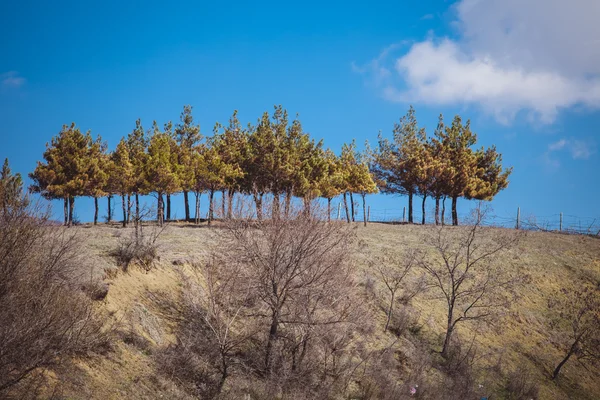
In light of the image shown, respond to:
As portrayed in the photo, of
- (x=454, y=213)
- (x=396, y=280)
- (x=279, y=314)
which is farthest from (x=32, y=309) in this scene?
(x=454, y=213)

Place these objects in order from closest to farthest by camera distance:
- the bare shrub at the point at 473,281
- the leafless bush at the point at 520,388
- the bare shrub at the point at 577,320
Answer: the leafless bush at the point at 520,388 → the bare shrub at the point at 473,281 → the bare shrub at the point at 577,320

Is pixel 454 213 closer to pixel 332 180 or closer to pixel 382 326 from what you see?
pixel 332 180

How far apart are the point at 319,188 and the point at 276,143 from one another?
21.2 feet

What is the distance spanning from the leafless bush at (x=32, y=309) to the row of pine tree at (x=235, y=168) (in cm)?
1979

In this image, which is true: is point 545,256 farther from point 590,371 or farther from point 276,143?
point 276,143

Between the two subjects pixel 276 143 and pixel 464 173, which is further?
pixel 464 173

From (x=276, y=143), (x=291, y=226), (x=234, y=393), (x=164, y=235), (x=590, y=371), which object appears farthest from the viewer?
(x=276, y=143)

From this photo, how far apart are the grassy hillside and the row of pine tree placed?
28.1 feet

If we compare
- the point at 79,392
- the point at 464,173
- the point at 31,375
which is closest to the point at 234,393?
the point at 79,392

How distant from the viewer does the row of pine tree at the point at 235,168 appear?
1687 inches

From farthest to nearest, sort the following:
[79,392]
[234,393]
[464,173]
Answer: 1. [464,173]
2. [234,393]
3. [79,392]

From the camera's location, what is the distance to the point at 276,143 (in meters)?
43.6

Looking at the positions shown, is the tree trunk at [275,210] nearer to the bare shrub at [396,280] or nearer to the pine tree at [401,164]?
the bare shrub at [396,280]

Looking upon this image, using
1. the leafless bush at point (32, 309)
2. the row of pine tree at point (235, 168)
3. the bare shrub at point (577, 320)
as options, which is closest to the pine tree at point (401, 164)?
the row of pine tree at point (235, 168)
